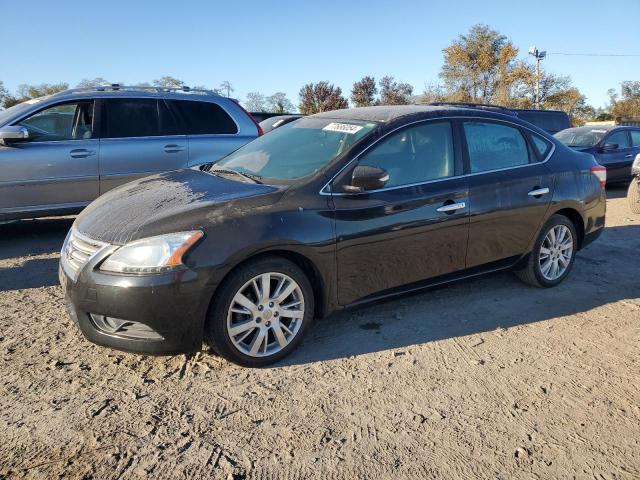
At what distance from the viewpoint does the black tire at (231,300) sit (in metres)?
3.04

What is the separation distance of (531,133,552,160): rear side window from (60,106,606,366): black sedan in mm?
15

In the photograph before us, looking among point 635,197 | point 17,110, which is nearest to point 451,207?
point 17,110

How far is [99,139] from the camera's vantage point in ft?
20.6

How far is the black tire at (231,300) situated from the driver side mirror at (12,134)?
411 centimetres

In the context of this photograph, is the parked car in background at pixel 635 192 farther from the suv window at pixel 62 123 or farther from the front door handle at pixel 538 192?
the suv window at pixel 62 123

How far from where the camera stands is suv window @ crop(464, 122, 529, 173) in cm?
421

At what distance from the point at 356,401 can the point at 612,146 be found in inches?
419

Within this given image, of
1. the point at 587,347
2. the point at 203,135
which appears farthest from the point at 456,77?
the point at 587,347

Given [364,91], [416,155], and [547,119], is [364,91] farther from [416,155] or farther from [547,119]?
[416,155]

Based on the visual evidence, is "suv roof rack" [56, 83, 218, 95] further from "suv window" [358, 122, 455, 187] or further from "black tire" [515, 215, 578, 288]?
"black tire" [515, 215, 578, 288]

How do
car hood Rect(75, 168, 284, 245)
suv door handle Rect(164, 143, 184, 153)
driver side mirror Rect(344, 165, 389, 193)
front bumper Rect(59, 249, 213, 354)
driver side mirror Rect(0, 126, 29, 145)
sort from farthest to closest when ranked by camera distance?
suv door handle Rect(164, 143, 184, 153), driver side mirror Rect(0, 126, 29, 145), driver side mirror Rect(344, 165, 389, 193), car hood Rect(75, 168, 284, 245), front bumper Rect(59, 249, 213, 354)

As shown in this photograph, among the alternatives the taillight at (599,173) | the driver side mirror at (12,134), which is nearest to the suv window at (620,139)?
the taillight at (599,173)

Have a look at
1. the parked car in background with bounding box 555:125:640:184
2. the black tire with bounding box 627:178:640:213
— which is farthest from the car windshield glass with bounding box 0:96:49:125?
the parked car in background with bounding box 555:125:640:184

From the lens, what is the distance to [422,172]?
12.8 feet
